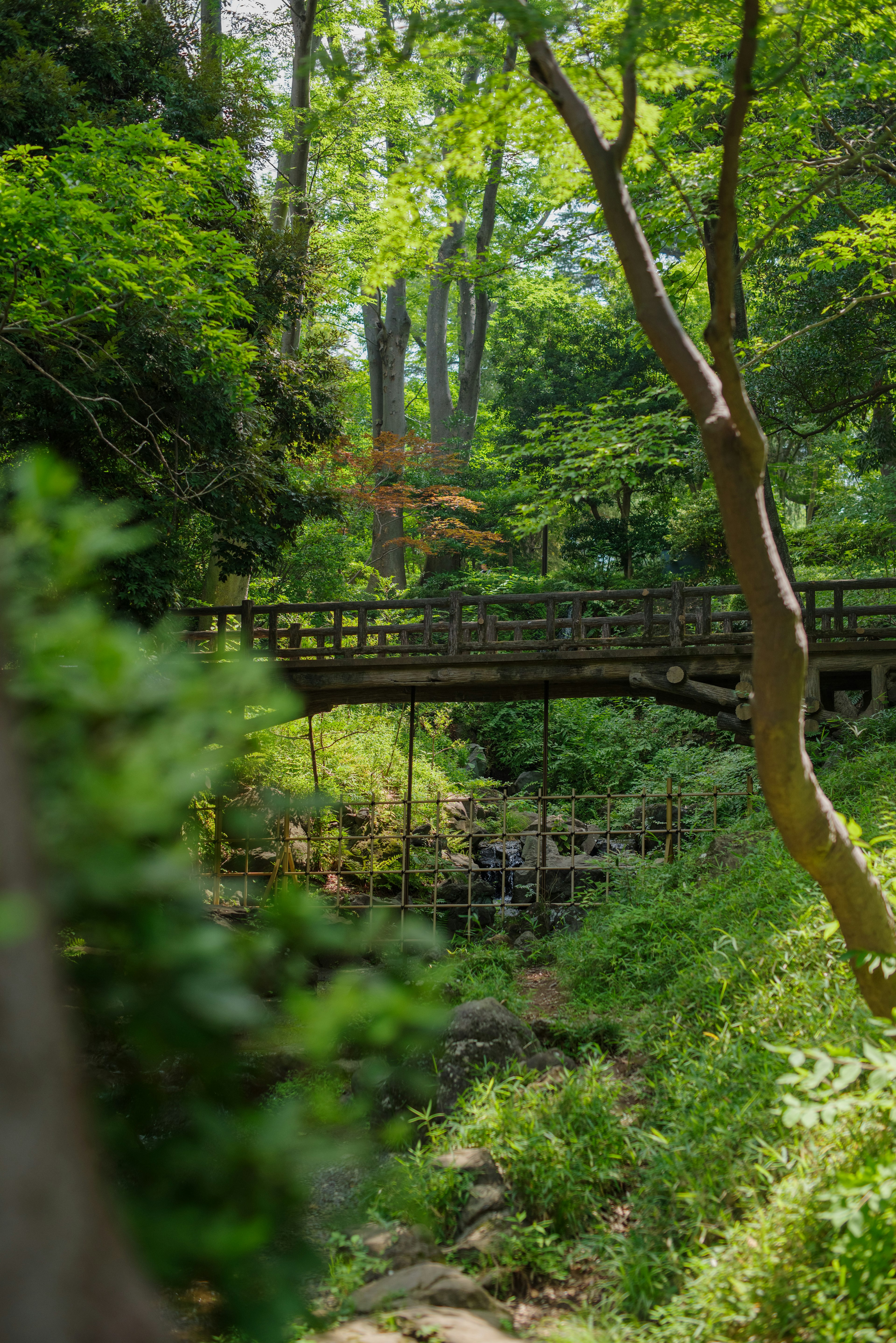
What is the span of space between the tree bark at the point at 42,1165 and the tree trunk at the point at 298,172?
1310 cm

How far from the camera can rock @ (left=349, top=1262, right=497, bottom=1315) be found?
4387 millimetres

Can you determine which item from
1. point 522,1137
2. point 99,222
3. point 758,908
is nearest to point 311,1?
point 99,222

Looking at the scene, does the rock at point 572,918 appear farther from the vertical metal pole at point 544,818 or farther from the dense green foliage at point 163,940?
the dense green foliage at point 163,940

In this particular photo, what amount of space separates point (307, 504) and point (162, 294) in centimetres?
357

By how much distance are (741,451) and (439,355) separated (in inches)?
879

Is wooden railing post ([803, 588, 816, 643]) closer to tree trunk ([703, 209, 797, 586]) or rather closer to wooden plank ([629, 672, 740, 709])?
tree trunk ([703, 209, 797, 586])

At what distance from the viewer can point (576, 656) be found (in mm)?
11297

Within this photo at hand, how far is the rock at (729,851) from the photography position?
964 centimetres

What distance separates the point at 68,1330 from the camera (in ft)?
2.42

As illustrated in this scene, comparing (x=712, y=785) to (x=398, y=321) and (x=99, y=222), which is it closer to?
(x=99, y=222)

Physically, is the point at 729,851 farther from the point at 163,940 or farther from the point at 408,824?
the point at 163,940

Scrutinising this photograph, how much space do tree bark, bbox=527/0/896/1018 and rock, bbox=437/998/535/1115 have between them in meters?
3.61

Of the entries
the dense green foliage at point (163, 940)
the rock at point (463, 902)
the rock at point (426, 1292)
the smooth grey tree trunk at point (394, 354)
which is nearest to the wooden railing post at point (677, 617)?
the rock at point (463, 902)

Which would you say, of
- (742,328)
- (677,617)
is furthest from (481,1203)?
(742,328)
